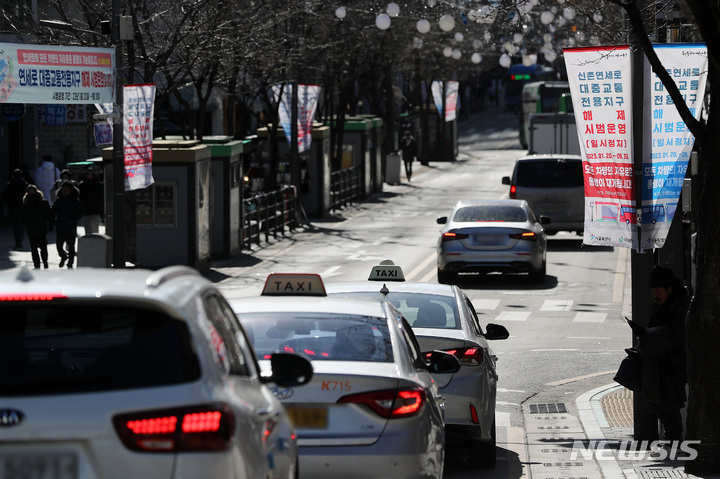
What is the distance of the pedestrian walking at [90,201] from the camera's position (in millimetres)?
28672

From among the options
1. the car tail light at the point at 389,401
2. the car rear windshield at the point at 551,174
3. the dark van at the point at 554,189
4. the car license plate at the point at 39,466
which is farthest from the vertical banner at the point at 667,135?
the car rear windshield at the point at 551,174

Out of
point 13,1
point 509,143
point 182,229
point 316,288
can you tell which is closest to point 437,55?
point 509,143

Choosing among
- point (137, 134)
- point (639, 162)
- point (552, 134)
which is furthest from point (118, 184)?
point (552, 134)

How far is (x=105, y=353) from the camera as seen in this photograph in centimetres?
437

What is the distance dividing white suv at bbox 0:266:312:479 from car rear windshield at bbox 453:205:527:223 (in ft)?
64.6

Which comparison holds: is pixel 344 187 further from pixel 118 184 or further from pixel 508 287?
pixel 118 184

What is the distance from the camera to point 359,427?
6.39 meters

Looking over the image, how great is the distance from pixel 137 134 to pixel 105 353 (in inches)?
757

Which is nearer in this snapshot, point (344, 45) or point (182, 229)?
point (182, 229)

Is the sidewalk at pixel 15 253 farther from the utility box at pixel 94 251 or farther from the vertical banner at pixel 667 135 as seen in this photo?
the vertical banner at pixel 667 135

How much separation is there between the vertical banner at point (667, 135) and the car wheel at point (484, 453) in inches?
83.6

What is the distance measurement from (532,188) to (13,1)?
15123 mm

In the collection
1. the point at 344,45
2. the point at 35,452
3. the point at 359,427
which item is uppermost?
the point at 344,45

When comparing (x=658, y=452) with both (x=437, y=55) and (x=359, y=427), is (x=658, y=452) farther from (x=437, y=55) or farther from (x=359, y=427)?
(x=437, y=55)
